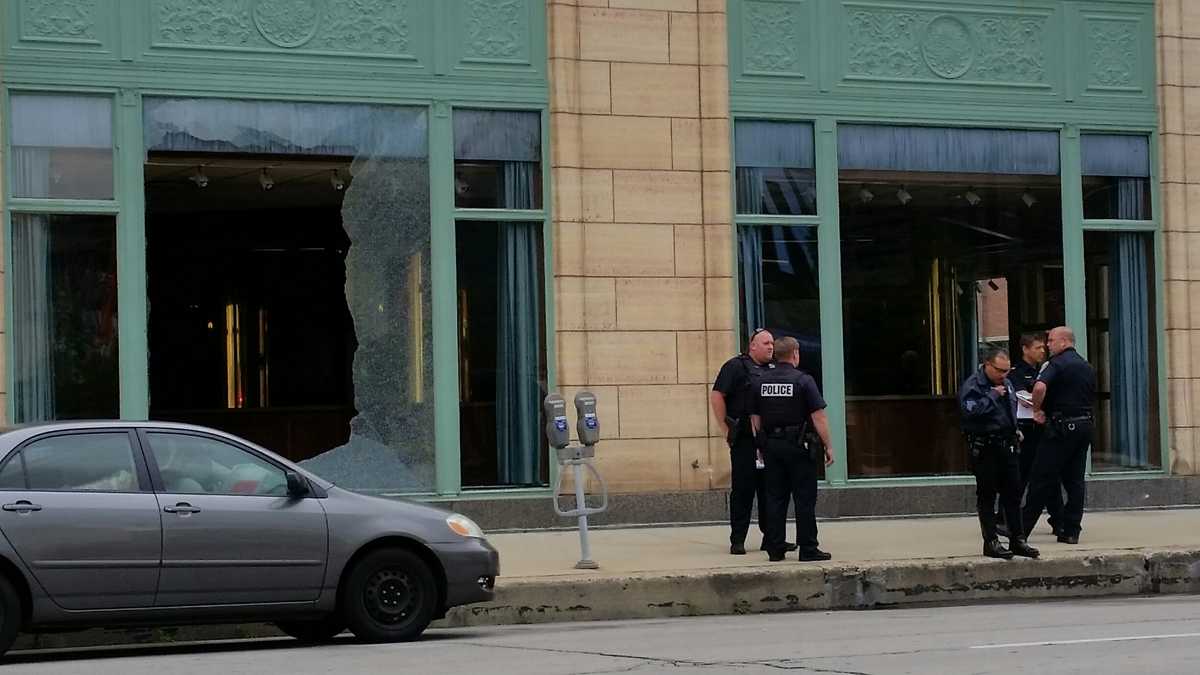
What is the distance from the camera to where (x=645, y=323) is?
17297mm

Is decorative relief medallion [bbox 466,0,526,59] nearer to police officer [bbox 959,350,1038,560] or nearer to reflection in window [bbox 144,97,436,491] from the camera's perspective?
reflection in window [bbox 144,97,436,491]

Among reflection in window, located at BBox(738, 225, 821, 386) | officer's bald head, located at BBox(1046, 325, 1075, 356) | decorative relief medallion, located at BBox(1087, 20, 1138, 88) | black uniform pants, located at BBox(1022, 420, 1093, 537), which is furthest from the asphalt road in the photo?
decorative relief medallion, located at BBox(1087, 20, 1138, 88)

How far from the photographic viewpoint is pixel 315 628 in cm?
1202

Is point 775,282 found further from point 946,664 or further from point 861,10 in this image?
point 946,664

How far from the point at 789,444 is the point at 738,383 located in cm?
83

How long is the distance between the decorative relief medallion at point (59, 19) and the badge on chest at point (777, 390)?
6.48m

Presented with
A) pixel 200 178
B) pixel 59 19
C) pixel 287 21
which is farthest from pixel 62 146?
pixel 287 21

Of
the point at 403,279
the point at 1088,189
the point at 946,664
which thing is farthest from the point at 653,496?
the point at 946,664

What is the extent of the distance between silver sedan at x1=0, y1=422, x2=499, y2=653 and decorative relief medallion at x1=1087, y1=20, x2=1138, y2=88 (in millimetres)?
10048

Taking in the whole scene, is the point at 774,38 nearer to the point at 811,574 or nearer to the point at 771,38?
the point at 771,38

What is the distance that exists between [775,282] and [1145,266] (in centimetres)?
409

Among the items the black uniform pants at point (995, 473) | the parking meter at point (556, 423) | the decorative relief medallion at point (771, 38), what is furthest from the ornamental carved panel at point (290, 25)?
the black uniform pants at point (995, 473)

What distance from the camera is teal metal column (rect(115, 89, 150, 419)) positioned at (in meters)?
15.9

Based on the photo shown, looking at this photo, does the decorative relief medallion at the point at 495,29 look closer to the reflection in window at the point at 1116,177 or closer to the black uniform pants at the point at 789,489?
the black uniform pants at the point at 789,489
